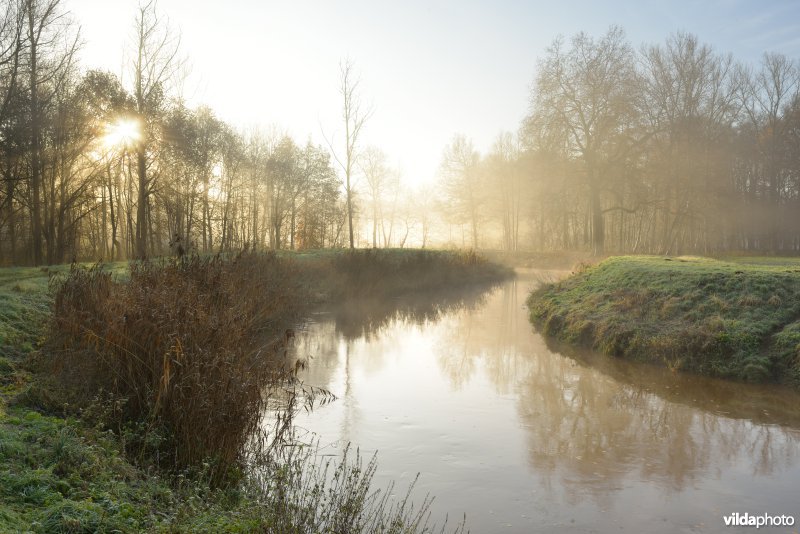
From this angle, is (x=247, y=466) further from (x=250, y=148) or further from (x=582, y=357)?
(x=250, y=148)

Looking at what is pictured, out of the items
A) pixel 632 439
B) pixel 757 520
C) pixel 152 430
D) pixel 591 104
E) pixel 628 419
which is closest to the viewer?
pixel 757 520

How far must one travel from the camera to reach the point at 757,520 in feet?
13.8

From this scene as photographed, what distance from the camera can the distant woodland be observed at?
19172 mm

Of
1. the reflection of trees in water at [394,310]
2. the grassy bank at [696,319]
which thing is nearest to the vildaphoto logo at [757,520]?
the grassy bank at [696,319]

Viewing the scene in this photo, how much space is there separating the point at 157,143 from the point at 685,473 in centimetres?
2034

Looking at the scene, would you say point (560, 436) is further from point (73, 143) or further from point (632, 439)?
point (73, 143)

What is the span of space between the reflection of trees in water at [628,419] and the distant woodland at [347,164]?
5460 mm

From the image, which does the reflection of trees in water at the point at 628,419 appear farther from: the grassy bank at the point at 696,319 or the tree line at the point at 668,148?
the tree line at the point at 668,148

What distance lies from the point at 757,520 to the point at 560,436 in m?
2.06

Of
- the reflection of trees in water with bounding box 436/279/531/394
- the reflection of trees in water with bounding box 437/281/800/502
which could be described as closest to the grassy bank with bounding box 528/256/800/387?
the reflection of trees in water with bounding box 437/281/800/502

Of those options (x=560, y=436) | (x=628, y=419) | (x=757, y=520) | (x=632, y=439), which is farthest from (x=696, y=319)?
(x=757, y=520)

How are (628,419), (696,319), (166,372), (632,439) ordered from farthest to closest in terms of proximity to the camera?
(696,319), (628,419), (632,439), (166,372)

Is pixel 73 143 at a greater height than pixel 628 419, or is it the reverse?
pixel 73 143

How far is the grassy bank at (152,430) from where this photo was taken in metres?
3.23
